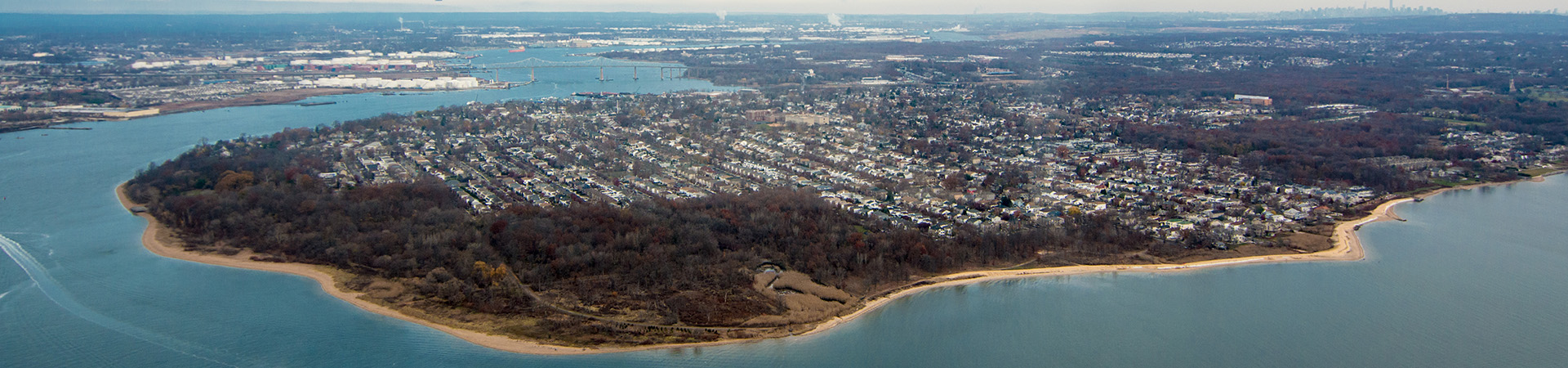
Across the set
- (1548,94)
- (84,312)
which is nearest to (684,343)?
(84,312)

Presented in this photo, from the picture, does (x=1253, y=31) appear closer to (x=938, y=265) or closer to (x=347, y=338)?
(x=938, y=265)

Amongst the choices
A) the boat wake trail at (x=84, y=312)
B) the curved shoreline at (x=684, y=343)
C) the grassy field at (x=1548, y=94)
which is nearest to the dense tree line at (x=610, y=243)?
the curved shoreline at (x=684, y=343)

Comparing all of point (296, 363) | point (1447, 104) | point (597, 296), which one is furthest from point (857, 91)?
point (296, 363)

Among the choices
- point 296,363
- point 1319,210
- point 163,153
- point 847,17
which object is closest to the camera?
point 296,363

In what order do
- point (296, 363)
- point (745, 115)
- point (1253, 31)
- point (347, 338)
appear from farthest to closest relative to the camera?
point (1253, 31) → point (745, 115) → point (347, 338) → point (296, 363)

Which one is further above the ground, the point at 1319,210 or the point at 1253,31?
the point at 1253,31

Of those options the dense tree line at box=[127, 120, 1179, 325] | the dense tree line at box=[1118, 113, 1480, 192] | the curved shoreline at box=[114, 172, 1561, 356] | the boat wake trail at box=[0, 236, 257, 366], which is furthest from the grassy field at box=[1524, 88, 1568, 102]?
the boat wake trail at box=[0, 236, 257, 366]

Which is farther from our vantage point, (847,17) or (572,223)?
(847,17)

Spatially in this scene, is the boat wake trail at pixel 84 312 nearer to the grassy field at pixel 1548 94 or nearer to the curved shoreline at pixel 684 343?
the curved shoreline at pixel 684 343
